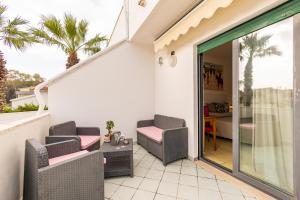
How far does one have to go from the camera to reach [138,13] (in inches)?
146

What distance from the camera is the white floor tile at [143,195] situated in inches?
79.0

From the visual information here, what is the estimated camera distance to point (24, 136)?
83.3 inches

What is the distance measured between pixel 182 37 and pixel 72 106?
3.26 meters

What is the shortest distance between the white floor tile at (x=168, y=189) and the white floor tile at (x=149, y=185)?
7 cm

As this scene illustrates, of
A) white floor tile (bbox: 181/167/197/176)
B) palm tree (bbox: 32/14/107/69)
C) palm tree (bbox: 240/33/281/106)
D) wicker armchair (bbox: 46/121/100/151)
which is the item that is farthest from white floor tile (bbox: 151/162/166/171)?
palm tree (bbox: 32/14/107/69)

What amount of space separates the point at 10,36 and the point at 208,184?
18.8 ft

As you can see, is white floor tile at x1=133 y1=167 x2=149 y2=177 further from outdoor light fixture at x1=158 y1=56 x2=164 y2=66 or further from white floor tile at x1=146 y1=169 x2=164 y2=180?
outdoor light fixture at x1=158 y1=56 x2=164 y2=66

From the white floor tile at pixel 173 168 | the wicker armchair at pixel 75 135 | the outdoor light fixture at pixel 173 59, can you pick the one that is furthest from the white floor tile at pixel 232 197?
the outdoor light fixture at pixel 173 59

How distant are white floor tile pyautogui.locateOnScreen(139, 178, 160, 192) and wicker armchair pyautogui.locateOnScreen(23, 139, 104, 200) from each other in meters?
0.72

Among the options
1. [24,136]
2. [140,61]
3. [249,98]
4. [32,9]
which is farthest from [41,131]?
[249,98]

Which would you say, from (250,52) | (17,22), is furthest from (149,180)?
(17,22)

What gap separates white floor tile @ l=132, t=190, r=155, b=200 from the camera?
6.58 feet

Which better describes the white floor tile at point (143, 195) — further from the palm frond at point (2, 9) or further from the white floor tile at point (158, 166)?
the palm frond at point (2, 9)

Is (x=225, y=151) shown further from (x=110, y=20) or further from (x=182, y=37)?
(x=110, y=20)
